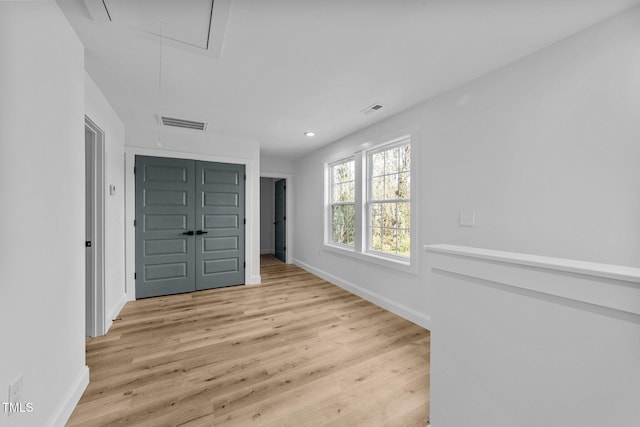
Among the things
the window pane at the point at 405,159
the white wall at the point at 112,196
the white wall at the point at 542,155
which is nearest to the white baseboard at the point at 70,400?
the white wall at the point at 112,196

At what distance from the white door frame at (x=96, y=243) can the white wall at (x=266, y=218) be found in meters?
4.93

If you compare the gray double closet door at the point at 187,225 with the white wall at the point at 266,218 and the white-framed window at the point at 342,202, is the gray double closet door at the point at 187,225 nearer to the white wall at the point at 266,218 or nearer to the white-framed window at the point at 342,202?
the white-framed window at the point at 342,202

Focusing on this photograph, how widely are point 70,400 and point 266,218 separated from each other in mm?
6010

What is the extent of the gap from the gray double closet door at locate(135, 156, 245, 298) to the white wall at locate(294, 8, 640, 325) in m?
2.79

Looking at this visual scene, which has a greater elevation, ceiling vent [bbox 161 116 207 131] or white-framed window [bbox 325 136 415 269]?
ceiling vent [bbox 161 116 207 131]

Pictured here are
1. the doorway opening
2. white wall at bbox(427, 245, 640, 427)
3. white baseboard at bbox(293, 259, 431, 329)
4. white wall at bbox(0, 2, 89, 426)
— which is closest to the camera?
white wall at bbox(427, 245, 640, 427)

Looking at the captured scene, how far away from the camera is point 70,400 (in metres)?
1.56

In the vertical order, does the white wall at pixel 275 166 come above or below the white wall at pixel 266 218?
above

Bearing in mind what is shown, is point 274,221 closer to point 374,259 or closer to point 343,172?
point 343,172

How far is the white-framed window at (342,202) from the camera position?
4.13 metres

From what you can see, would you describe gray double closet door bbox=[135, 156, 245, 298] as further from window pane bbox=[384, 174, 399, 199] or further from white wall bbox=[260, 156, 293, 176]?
window pane bbox=[384, 174, 399, 199]

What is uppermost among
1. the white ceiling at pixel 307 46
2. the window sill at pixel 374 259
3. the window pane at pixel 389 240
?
the white ceiling at pixel 307 46

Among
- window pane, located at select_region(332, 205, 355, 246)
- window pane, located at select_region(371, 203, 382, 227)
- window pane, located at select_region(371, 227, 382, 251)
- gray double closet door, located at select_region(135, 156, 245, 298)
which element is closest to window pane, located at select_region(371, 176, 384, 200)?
window pane, located at select_region(371, 203, 382, 227)

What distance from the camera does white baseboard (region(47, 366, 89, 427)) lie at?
141 centimetres
